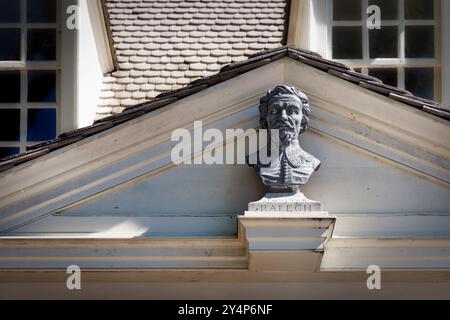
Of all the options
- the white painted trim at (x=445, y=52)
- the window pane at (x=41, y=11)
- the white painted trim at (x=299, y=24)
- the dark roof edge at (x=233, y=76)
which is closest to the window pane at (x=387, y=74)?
the white painted trim at (x=445, y=52)

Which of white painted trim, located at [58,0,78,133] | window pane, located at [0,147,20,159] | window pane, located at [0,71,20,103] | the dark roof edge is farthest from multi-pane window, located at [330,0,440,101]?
window pane, located at [0,147,20,159]

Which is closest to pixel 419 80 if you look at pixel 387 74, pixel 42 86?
pixel 387 74

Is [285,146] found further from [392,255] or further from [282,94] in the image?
[392,255]

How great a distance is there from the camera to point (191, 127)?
9.40 metres

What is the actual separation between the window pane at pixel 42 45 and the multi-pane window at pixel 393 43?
2762 millimetres

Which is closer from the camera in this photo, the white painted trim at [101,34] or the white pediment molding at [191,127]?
the white pediment molding at [191,127]

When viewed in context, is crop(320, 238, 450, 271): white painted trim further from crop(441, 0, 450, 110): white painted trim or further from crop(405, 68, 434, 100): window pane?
crop(405, 68, 434, 100): window pane

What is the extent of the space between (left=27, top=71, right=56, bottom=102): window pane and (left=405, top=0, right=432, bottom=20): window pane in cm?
358

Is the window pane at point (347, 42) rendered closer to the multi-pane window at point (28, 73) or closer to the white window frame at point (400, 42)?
the white window frame at point (400, 42)

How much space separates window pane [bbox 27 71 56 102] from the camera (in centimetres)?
1155

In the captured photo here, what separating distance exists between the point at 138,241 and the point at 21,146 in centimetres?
273

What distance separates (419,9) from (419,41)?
0.34m

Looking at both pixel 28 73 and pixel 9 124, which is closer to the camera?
pixel 9 124

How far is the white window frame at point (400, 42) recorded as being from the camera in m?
11.5
